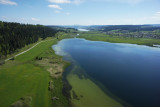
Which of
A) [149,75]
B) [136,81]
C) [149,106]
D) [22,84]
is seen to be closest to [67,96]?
[22,84]

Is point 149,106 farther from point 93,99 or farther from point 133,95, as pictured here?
point 93,99

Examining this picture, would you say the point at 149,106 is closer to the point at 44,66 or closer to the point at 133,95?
the point at 133,95

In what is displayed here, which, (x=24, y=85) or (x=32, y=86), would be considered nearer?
(x=32, y=86)

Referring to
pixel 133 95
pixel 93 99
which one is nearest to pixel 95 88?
pixel 93 99

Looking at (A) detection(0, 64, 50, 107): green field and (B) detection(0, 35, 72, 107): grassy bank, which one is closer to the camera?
(B) detection(0, 35, 72, 107): grassy bank

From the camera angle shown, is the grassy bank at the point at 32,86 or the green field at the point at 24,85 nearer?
the grassy bank at the point at 32,86

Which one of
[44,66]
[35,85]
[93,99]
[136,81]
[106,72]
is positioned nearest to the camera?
[93,99]

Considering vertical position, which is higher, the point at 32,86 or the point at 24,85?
the point at 24,85

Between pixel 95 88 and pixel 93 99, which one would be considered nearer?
pixel 93 99

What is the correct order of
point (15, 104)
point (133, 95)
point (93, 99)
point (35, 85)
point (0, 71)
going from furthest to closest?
point (0, 71), point (35, 85), point (133, 95), point (93, 99), point (15, 104)
